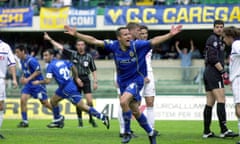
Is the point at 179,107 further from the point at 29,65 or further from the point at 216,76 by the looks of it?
the point at 216,76

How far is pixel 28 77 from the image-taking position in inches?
736

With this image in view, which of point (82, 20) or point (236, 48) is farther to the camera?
point (82, 20)

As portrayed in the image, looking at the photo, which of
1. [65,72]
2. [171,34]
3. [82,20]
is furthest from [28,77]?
[82,20]

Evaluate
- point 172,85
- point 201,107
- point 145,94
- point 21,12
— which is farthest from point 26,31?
point 145,94

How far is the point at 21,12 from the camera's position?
109 ft

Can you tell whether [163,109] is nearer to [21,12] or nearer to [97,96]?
[97,96]

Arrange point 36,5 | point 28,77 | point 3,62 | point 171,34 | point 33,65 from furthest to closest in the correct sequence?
point 36,5 → point 28,77 → point 33,65 → point 3,62 → point 171,34

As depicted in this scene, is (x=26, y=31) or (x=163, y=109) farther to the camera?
(x=26, y=31)

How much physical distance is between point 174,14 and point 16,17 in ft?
29.1

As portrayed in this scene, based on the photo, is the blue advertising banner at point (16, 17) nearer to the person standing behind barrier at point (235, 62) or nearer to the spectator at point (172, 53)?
the spectator at point (172, 53)

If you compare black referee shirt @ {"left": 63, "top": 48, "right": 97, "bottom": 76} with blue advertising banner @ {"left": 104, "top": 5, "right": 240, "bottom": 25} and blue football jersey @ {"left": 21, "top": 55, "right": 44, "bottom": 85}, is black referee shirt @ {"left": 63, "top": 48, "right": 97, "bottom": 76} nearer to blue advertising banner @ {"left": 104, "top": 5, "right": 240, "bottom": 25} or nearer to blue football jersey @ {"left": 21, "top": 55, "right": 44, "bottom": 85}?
blue football jersey @ {"left": 21, "top": 55, "right": 44, "bottom": 85}

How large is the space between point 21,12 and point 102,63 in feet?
17.4

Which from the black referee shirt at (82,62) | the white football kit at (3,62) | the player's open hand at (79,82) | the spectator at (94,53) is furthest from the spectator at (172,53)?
the white football kit at (3,62)

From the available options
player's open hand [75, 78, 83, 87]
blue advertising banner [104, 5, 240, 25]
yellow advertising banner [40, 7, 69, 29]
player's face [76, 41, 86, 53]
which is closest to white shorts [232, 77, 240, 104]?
player's open hand [75, 78, 83, 87]
